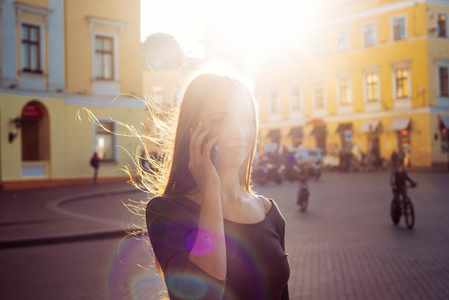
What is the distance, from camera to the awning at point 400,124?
131ft

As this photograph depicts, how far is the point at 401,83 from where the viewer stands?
41.4 m

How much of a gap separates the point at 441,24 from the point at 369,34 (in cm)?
532

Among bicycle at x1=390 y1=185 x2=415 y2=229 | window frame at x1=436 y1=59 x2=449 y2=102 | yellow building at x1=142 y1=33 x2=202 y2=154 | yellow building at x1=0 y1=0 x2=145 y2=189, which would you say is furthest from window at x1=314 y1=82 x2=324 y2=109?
yellow building at x1=142 y1=33 x2=202 y2=154

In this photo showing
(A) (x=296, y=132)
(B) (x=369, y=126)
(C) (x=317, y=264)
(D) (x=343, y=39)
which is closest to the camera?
(C) (x=317, y=264)

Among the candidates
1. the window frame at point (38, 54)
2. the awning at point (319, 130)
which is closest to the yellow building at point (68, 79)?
the window frame at point (38, 54)

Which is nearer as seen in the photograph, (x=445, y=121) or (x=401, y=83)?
(x=445, y=121)

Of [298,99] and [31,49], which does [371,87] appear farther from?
[31,49]

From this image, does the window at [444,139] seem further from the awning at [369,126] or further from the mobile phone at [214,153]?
the mobile phone at [214,153]

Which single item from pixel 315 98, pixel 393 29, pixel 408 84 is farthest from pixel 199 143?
pixel 315 98

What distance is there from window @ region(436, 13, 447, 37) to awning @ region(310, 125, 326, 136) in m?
11.6

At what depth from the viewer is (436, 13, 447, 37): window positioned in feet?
131

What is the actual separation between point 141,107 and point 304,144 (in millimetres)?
45781

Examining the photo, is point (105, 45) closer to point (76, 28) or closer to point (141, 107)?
point (76, 28)

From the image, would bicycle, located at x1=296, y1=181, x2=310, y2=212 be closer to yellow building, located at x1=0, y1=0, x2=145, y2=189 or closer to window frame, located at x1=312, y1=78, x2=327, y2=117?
yellow building, located at x1=0, y1=0, x2=145, y2=189
